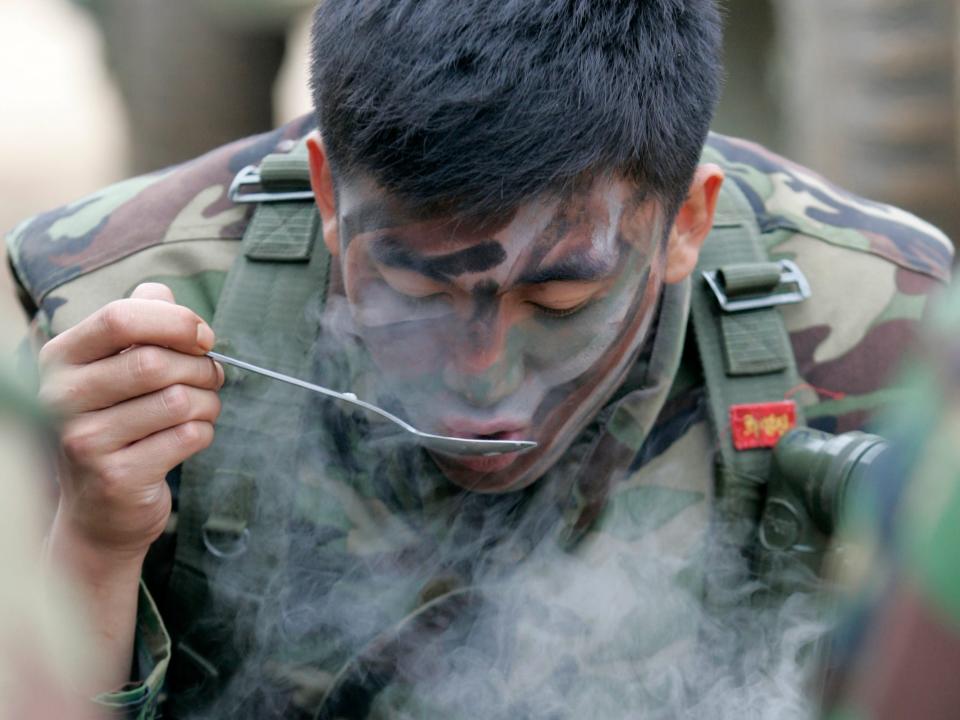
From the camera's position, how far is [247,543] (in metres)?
1.92

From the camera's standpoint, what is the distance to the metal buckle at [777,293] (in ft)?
6.70

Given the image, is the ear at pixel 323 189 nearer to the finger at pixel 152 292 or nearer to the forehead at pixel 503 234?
the forehead at pixel 503 234

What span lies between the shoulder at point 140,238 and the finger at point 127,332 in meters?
0.41

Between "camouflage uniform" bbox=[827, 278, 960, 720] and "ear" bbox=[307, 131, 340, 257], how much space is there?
1118 mm

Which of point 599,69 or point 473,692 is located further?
point 473,692

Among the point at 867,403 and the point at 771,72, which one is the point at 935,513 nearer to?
the point at 867,403

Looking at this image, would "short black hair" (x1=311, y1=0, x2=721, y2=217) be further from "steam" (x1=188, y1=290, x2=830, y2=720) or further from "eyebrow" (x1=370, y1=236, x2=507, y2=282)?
"steam" (x1=188, y1=290, x2=830, y2=720)

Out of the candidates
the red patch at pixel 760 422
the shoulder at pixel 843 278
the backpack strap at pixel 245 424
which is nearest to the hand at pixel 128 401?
the backpack strap at pixel 245 424

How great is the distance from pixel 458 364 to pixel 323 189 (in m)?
0.38

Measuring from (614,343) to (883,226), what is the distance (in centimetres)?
72

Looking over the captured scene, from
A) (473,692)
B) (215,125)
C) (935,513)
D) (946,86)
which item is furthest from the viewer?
(946,86)

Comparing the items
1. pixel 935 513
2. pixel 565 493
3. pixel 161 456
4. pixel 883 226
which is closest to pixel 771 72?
pixel 883 226

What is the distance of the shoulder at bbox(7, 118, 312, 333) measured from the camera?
204 centimetres

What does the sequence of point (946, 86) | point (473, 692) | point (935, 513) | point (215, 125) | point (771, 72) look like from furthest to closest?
1. point (771, 72)
2. point (946, 86)
3. point (215, 125)
4. point (473, 692)
5. point (935, 513)
